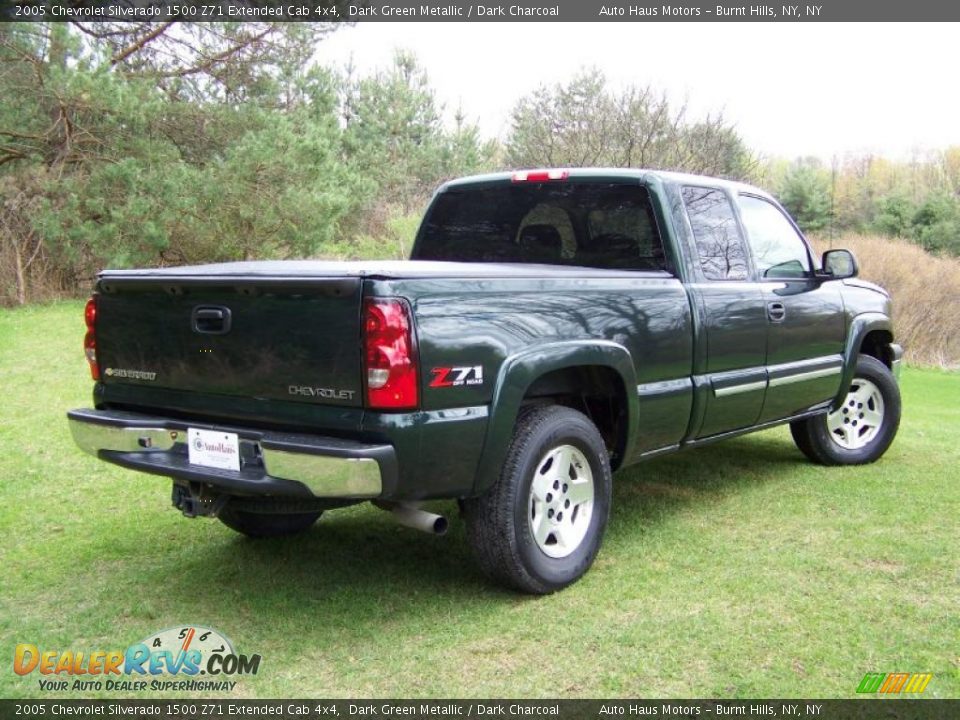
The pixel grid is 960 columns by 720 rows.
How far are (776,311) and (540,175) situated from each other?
5.32ft

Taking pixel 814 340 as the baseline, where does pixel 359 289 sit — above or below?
above

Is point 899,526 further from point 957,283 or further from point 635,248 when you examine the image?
point 957,283

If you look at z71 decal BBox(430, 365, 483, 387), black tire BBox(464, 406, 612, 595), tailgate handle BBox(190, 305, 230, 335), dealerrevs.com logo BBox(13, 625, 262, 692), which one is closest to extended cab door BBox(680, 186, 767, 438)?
black tire BBox(464, 406, 612, 595)

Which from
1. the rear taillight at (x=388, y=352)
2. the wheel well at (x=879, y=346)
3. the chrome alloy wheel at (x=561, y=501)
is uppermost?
the rear taillight at (x=388, y=352)

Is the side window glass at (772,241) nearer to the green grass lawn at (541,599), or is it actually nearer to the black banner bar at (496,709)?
the green grass lawn at (541,599)

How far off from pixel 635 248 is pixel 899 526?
6.84ft

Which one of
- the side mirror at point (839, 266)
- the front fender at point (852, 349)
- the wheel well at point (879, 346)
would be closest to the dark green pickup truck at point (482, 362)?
the side mirror at point (839, 266)

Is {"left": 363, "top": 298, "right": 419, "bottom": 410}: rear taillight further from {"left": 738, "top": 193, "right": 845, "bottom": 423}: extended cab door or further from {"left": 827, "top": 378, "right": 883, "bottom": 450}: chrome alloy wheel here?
{"left": 827, "top": 378, "right": 883, "bottom": 450}: chrome alloy wheel

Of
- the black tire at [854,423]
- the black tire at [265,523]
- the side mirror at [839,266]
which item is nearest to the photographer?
the black tire at [265,523]

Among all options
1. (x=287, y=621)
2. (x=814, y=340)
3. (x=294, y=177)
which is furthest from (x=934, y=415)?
(x=294, y=177)

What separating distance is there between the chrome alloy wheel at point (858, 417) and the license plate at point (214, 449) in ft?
14.4

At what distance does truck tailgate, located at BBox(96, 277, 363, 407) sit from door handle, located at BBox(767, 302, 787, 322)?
9.66 ft

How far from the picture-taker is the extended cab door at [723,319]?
4793 mm

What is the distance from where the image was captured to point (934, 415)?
9375 mm
